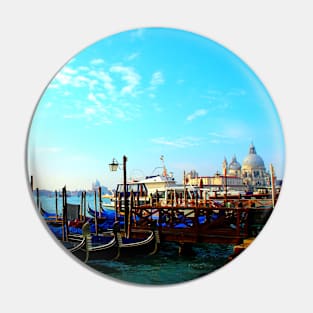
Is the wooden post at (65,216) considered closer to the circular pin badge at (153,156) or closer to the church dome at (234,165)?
the circular pin badge at (153,156)

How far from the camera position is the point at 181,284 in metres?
3.41

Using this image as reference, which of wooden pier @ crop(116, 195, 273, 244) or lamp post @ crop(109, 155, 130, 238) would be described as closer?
lamp post @ crop(109, 155, 130, 238)

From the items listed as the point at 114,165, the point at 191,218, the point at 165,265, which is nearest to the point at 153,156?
the point at 114,165

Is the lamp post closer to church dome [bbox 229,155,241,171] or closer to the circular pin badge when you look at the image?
the circular pin badge

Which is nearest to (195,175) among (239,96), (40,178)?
(239,96)

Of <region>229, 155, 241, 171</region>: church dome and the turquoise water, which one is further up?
<region>229, 155, 241, 171</region>: church dome

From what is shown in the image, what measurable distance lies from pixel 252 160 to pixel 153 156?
78 centimetres

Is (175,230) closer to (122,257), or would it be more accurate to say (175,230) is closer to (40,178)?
(122,257)

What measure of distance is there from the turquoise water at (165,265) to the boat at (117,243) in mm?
53

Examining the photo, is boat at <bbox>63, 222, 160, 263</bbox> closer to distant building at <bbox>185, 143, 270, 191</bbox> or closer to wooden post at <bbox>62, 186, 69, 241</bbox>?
wooden post at <bbox>62, 186, 69, 241</bbox>

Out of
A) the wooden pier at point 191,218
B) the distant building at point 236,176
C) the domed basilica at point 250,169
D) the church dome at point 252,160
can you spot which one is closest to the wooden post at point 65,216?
the wooden pier at point 191,218

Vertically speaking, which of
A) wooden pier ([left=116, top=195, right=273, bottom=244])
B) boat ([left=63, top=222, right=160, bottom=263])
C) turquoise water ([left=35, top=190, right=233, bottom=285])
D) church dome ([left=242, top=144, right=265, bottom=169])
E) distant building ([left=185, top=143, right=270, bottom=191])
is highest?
church dome ([left=242, top=144, right=265, bottom=169])

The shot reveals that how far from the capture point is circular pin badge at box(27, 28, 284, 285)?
3143 millimetres

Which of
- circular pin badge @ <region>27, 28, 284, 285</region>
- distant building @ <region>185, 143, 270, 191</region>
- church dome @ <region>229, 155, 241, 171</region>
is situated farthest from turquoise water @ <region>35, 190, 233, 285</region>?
church dome @ <region>229, 155, 241, 171</region>
